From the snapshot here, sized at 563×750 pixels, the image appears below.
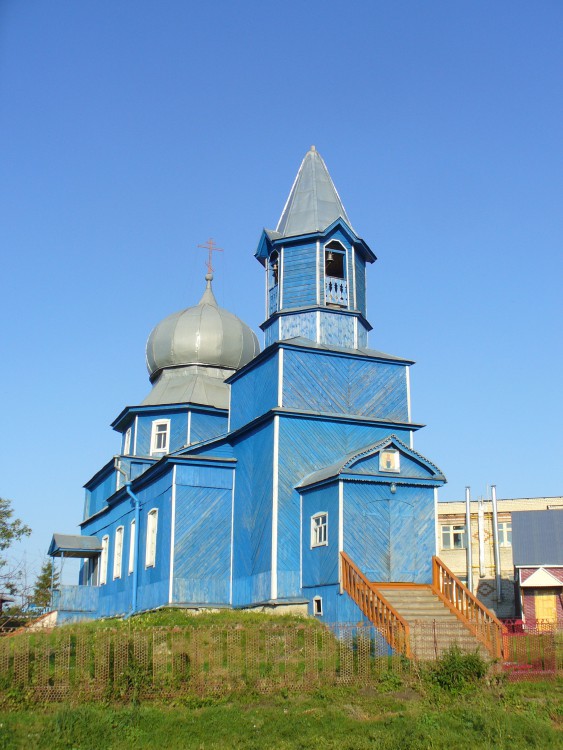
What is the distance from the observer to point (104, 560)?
31750mm

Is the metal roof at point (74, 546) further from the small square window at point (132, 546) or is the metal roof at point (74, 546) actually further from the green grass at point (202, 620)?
the green grass at point (202, 620)

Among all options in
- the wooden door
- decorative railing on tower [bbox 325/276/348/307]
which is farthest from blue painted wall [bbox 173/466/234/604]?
the wooden door

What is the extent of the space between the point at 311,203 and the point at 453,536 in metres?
24.1

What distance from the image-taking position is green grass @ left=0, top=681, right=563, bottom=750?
1239 cm

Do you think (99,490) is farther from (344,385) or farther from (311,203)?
(311,203)

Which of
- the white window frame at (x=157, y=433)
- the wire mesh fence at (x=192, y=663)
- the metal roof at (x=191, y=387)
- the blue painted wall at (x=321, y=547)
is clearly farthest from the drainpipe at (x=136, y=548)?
the wire mesh fence at (x=192, y=663)

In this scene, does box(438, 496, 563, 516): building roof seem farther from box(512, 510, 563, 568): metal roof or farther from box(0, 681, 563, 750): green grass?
box(0, 681, 563, 750): green grass

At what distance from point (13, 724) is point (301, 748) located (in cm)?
423

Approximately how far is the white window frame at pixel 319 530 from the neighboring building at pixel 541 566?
13.4m

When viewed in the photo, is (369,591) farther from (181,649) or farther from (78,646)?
(78,646)

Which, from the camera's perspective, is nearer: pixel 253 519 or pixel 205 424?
pixel 253 519

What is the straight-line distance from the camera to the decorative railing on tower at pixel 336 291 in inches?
1006

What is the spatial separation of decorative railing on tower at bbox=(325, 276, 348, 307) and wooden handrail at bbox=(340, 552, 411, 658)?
8.25 meters

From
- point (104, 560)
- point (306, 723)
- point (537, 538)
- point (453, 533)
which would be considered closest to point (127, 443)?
point (104, 560)
